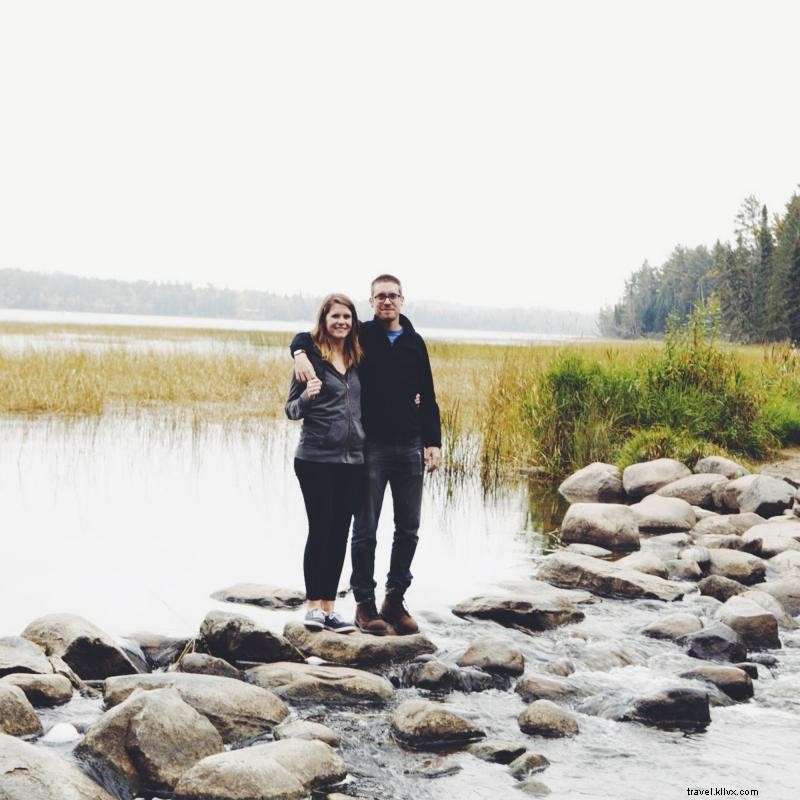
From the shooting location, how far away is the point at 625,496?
11359 mm

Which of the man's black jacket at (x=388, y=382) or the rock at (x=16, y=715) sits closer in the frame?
the rock at (x=16, y=715)

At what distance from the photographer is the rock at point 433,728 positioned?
4.36 meters

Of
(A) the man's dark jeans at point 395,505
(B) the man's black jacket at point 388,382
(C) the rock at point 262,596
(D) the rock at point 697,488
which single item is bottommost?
(C) the rock at point 262,596

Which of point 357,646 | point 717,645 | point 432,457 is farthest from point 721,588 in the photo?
point 357,646

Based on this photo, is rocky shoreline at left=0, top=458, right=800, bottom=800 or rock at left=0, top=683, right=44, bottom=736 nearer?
rocky shoreline at left=0, top=458, right=800, bottom=800

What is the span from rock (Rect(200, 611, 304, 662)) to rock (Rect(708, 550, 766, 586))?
355 centimetres

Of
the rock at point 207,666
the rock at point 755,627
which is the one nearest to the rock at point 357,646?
the rock at point 207,666

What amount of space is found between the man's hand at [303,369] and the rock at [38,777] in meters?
2.17

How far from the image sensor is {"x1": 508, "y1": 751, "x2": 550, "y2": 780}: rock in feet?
13.3

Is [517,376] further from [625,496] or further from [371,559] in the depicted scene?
[371,559]

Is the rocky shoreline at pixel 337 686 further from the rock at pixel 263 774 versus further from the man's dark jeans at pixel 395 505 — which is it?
the man's dark jeans at pixel 395 505

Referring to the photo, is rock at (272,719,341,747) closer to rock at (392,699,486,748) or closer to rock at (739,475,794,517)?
rock at (392,699,486,748)

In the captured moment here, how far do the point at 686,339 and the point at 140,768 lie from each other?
10984mm

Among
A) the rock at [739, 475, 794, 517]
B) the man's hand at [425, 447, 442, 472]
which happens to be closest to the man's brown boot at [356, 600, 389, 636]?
the man's hand at [425, 447, 442, 472]
